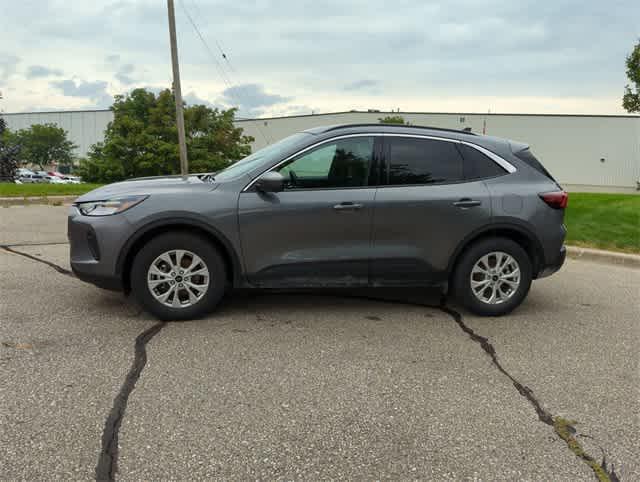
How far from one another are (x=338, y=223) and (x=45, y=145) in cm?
8529

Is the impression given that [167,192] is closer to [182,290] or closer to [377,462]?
[182,290]

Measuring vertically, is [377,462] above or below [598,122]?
below

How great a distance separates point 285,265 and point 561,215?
267 cm

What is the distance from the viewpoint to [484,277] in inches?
194

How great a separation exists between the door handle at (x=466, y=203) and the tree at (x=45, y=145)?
82.7 m

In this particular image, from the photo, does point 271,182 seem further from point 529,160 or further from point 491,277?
A: point 529,160

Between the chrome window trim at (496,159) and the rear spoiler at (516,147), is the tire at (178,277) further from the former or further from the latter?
the rear spoiler at (516,147)

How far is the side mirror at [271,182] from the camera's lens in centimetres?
443

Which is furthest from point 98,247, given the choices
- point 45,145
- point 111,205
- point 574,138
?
point 45,145

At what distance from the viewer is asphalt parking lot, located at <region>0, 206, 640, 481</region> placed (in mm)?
2572

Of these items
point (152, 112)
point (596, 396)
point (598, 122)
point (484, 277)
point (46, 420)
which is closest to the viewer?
point (46, 420)

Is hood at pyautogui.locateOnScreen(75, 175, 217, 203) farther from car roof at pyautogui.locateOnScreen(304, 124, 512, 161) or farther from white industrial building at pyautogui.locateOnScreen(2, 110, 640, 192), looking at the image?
white industrial building at pyautogui.locateOnScreen(2, 110, 640, 192)

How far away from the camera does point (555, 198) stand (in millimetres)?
4984

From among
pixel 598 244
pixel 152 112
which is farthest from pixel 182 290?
pixel 152 112
